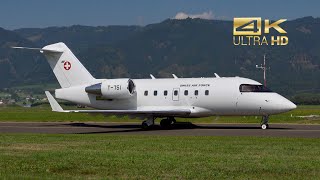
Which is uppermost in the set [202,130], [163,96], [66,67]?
[66,67]

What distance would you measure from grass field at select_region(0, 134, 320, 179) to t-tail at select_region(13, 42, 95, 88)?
18.7 meters

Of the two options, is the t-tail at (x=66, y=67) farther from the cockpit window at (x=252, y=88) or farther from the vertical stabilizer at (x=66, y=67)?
the cockpit window at (x=252, y=88)

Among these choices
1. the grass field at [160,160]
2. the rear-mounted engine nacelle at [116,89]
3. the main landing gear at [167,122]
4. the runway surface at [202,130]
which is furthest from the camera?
the main landing gear at [167,122]

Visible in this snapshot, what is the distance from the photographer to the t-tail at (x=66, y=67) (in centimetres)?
4259

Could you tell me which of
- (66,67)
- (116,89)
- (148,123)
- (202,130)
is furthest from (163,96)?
(66,67)

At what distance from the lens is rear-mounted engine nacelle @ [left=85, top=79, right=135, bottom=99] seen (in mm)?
39688

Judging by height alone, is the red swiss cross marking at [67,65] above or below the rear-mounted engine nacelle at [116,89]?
above

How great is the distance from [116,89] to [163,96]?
3174 millimetres

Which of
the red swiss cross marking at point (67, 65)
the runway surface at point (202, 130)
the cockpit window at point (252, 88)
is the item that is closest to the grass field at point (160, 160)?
the runway surface at point (202, 130)

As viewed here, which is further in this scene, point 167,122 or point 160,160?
point 167,122

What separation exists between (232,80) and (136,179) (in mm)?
23486

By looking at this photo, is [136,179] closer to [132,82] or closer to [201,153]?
[201,153]

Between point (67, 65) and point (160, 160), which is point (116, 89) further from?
point (160, 160)

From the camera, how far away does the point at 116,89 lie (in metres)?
39.8
